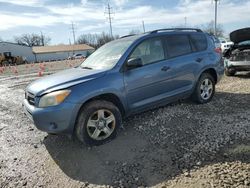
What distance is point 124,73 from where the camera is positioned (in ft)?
15.3

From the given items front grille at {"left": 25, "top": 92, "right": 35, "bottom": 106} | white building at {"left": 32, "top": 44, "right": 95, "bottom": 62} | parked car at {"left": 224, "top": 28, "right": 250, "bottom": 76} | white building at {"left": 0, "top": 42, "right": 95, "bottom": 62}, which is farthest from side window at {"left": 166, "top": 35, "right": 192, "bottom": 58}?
white building at {"left": 32, "top": 44, "right": 95, "bottom": 62}

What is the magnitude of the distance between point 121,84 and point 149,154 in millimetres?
1285

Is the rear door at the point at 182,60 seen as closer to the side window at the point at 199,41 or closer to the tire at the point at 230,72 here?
the side window at the point at 199,41

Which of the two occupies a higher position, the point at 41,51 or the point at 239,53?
the point at 239,53

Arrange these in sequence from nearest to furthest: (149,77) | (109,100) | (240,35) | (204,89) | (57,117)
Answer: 1. (57,117)
2. (109,100)
3. (149,77)
4. (204,89)
5. (240,35)

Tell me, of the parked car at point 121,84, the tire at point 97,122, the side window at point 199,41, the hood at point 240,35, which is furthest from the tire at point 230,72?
the tire at point 97,122

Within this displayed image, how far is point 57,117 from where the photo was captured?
4035 millimetres

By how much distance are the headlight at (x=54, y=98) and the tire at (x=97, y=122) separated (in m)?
0.40

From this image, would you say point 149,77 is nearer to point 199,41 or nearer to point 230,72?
point 199,41

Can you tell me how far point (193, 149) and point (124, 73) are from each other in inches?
67.6

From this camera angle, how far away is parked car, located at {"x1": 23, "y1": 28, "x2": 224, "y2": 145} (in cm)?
412

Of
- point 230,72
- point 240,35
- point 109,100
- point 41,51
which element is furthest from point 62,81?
point 41,51

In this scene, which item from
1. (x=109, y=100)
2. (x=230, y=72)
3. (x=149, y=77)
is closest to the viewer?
(x=109, y=100)

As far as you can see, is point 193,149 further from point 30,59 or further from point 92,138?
point 30,59
